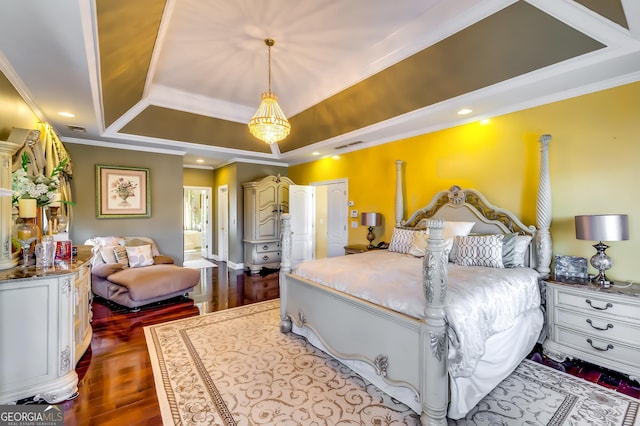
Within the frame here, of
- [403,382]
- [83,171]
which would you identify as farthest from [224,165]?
[403,382]

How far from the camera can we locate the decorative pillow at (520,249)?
309 cm

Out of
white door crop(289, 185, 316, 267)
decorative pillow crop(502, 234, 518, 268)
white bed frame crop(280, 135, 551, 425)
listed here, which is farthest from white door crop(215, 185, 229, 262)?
decorative pillow crop(502, 234, 518, 268)

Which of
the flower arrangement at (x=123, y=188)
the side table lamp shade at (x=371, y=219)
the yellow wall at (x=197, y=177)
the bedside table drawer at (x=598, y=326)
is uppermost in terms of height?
the yellow wall at (x=197, y=177)

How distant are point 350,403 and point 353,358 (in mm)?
352

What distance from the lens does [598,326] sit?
8.26 ft

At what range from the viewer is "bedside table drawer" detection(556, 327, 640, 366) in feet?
7.77

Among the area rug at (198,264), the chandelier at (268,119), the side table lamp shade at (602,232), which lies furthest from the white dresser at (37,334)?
the area rug at (198,264)

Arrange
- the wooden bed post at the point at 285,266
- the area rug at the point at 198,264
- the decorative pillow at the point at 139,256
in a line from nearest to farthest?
the wooden bed post at the point at 285,266 < the decorative pillow at the point at 139,256 < the area rug at the point at 198,264

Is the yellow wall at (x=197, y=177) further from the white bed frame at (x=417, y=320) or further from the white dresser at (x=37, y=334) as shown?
the white dresser at (x=37, y=334)

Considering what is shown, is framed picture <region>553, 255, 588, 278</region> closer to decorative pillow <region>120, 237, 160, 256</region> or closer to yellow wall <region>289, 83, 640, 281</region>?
yellow wall <region>289, 83, 640, 281</region>

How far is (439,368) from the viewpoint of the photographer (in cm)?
181

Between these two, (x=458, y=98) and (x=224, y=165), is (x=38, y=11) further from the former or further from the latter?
(x=224, y=165)

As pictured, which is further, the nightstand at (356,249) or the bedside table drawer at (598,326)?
the nightstand at (356,249)

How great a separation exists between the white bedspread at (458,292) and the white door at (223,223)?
4.78 metres
